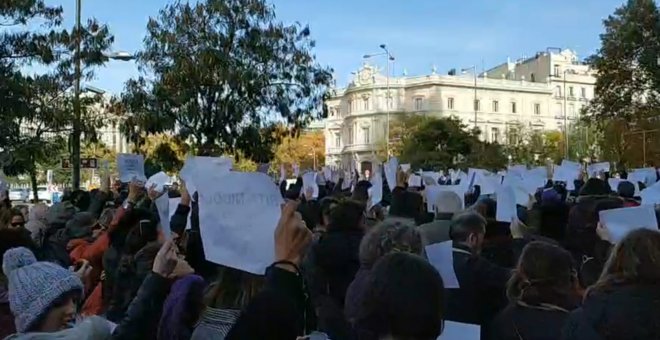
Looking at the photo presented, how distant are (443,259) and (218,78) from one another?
1434 centimetres

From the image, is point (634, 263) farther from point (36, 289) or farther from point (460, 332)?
point (36, 289)

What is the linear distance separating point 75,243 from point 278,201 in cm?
397

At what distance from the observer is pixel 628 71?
38719 millimetres

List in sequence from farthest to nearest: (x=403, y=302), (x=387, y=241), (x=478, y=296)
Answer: (x=478, y=296) → (x=387, y=241) → (x=403, y=302)

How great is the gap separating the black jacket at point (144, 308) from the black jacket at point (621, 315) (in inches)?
64.6

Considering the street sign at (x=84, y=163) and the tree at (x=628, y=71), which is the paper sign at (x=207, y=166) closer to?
the street sign at (x=84, y=163)

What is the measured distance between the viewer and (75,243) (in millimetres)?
6938

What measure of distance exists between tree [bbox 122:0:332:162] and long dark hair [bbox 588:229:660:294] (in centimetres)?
1507

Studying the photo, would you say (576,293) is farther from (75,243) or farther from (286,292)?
(75,243)

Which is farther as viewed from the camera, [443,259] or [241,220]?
[443,259]

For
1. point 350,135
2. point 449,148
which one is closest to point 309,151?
point 350,135

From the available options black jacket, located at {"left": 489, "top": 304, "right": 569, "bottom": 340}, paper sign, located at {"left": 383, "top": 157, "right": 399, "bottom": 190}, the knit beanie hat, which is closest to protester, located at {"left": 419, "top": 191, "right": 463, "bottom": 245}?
black jacket, located at {"left": 489, "top": 304, "right": 569, "bottom": 340}

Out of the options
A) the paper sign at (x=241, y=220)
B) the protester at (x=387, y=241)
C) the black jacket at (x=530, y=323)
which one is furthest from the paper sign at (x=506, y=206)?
the paper sign at (x=241, y=220)

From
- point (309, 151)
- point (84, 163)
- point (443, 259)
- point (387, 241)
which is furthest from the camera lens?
point (309, 151)
